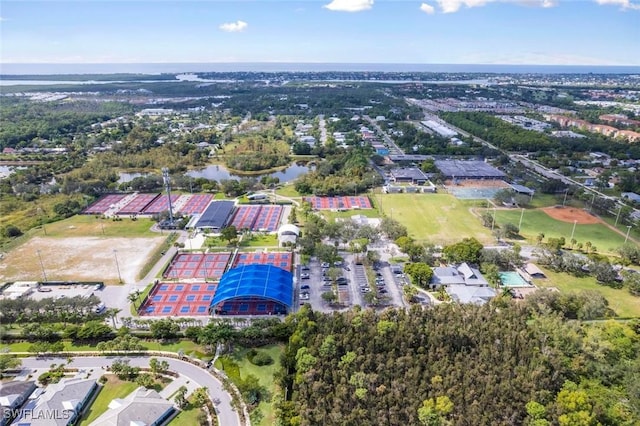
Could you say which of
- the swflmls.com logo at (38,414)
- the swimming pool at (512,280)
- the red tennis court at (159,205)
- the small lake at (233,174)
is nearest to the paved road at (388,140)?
the small lake at (233,174)

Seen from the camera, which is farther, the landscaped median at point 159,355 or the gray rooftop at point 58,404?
the landscaped median at point 159,355

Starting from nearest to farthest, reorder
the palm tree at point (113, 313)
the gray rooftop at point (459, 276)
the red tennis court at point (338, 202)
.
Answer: the palm tree at point (113, 313), the gray rooftop at point (459, 276), the red tennis court at point (338, 202)

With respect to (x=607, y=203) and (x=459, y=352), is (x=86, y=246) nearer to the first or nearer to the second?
(x=459, y=352)

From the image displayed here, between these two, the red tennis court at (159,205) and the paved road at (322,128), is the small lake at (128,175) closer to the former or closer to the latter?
the red tennis court at (159,205)

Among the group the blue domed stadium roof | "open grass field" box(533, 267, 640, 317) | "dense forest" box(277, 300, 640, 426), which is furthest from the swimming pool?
the blue domed stadium roof

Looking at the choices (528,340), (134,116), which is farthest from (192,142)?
(528,340)

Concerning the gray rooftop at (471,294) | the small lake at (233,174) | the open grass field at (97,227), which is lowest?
the gray rooftop at (471,294)

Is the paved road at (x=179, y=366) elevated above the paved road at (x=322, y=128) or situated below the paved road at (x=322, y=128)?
below
